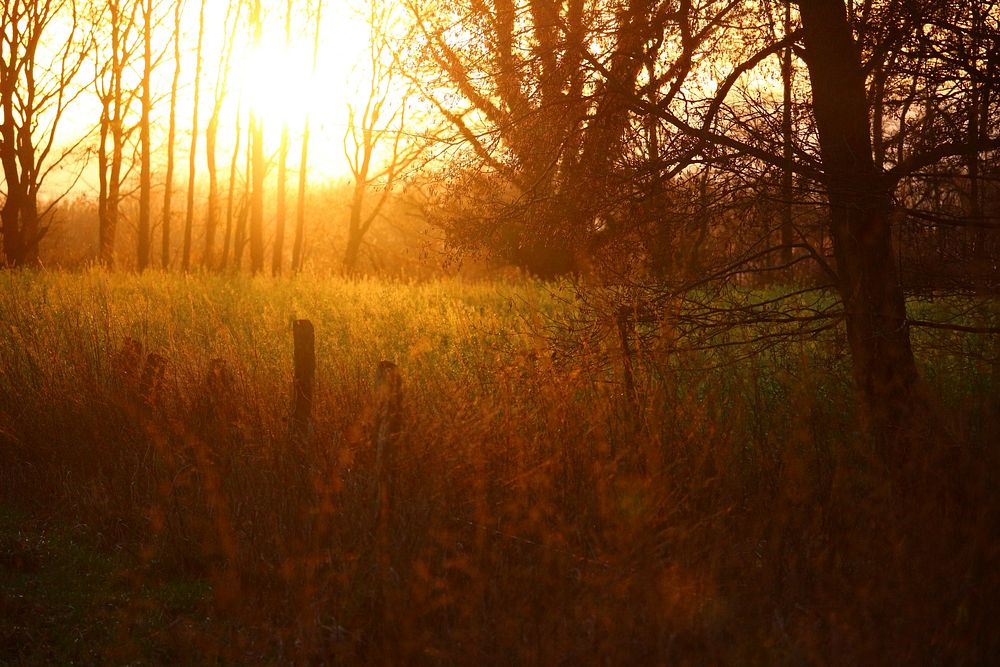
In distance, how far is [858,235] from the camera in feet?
17.1

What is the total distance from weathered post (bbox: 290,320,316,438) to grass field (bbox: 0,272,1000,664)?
16 cm

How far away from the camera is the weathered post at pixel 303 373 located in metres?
6.04

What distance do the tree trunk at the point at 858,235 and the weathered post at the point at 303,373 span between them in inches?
143

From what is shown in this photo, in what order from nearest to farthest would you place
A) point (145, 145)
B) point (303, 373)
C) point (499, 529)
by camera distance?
point (499, 529) < point (303, 373) < point (145, 145)

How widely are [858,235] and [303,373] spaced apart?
3.86 metres

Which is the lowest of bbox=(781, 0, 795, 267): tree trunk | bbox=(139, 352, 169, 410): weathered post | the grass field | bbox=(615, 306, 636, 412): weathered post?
the grass field

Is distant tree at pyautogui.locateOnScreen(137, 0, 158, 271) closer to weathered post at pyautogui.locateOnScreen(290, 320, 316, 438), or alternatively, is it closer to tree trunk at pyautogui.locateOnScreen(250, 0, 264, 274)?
tree trunk at pyautogui.locateOnScreen(250, 0, 264, 274)

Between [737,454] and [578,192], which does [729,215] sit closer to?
[578,192]

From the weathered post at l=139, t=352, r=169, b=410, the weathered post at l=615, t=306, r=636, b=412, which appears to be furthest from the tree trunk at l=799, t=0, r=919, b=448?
the weathered post at l=139, t=352, r=169, b=410

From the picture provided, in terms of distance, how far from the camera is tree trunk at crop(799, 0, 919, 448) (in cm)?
501

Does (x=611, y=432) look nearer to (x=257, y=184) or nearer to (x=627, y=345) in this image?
(x=627, y=345)

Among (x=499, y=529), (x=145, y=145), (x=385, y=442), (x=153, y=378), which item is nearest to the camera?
(x=499, y=529)

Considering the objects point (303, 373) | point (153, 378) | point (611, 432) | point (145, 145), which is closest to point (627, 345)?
point (611, 432)

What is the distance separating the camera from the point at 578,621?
348 centimetres
